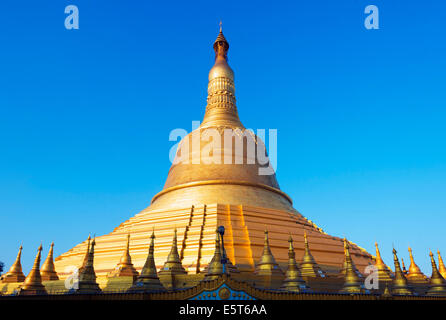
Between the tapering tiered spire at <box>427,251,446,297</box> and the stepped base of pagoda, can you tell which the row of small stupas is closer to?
the tapering tiered spire at <box>427,251,446,297</box>

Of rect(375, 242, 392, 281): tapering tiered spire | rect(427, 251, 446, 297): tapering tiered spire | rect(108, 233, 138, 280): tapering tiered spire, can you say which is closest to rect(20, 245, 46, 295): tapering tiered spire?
rect(108, 233, 138, 280): tapering tiered spire

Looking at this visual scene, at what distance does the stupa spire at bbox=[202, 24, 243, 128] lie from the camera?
32125 mm

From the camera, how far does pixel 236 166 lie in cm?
2827

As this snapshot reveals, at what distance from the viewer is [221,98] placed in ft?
112

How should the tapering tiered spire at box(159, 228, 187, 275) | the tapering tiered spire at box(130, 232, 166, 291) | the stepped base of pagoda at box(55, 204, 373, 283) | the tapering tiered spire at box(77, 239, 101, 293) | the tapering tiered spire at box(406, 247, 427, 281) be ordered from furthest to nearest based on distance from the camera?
1. the tapering tiered spire at box(406, 247, 427, 281)
2. the stepped base of pagoda at box(55, 204, 373, 283)
3. the tapering tiered spire at box(159, 228, 187, 275)
4. the tapering tiered spire at box(77, 239, 101, 293)
5. the tapering tiered spire at box(130, 232, 166, 291)

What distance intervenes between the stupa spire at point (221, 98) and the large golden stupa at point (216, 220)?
0.16 m

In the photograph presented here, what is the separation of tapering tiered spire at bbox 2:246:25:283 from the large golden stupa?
2112 mm

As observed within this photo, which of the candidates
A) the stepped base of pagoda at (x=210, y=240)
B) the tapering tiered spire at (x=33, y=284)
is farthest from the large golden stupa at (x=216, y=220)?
the tapering tiered spire at (x=33, y=284)

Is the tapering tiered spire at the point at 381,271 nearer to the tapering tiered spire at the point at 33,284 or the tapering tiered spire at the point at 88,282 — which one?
the tapering tiered spire at the point at 88,282

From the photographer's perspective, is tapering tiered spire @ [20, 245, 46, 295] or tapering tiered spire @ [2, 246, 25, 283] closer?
tapering tiered spire @ [20, 245, 46, 295]

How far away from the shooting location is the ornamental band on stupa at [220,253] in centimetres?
1274
